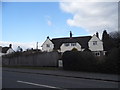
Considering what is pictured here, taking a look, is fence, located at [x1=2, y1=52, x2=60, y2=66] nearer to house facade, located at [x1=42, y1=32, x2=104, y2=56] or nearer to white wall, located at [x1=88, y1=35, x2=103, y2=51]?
house facade, located at [x1=42, y1=32, x2=104, y2=56]

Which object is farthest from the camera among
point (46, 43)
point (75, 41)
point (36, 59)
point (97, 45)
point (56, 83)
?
point (46, 43)

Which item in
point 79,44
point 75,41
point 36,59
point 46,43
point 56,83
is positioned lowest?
point 56,83

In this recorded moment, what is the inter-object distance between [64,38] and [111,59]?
142 ft

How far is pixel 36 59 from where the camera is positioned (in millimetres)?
30656

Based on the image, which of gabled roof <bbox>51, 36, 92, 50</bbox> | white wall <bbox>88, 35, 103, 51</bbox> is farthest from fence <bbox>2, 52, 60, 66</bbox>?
white wall <bbox>88, 35, 103, 51</bbox>

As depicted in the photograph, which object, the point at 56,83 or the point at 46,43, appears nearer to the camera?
the point at 56,83

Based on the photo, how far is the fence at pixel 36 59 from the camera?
2761cm

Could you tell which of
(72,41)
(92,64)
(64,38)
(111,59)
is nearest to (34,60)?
(92,64)

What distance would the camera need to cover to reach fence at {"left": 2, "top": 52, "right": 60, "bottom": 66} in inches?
1087

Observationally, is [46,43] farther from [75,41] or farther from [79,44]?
[79,44]

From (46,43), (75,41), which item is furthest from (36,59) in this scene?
(46,43)

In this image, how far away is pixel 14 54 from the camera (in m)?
35.5

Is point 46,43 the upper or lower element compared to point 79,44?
upper

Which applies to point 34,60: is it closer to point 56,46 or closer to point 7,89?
point 7,89
